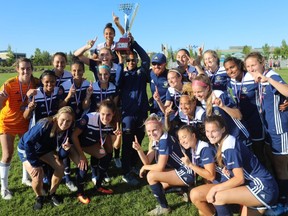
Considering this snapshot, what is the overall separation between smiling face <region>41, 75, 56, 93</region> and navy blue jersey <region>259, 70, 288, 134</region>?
10.9 ft

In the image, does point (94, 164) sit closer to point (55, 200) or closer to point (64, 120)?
point (55, 200)

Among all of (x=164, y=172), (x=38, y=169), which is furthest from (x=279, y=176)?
(x=38, y=169)

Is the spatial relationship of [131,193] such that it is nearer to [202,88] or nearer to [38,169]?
[38,169]

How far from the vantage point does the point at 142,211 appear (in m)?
4.50

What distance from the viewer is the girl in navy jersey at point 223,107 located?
4.09m

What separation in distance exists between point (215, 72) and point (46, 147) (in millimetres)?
3394

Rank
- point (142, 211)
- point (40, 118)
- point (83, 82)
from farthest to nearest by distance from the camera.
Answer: point (83, 82), point (40, 118), point (142, 211)

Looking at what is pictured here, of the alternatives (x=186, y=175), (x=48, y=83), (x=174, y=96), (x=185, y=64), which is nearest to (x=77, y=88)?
(x=48, y=83)

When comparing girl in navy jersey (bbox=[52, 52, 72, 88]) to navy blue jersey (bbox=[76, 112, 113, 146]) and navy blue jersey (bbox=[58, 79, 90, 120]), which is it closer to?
navy blue jersey (bbox=[58, 79, 90, 120])

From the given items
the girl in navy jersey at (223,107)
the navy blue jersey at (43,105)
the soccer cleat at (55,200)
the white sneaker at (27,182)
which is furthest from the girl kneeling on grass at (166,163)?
the white sneaker at (27,182)

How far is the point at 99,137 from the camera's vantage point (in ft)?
16.7

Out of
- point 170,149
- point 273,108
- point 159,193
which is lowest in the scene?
point 159,193

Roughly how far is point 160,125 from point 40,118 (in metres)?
2.07

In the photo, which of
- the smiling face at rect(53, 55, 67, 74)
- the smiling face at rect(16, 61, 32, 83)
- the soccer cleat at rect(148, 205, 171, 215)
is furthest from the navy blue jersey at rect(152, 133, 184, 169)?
the smiling face at rect(16, 61, 32, 83)
